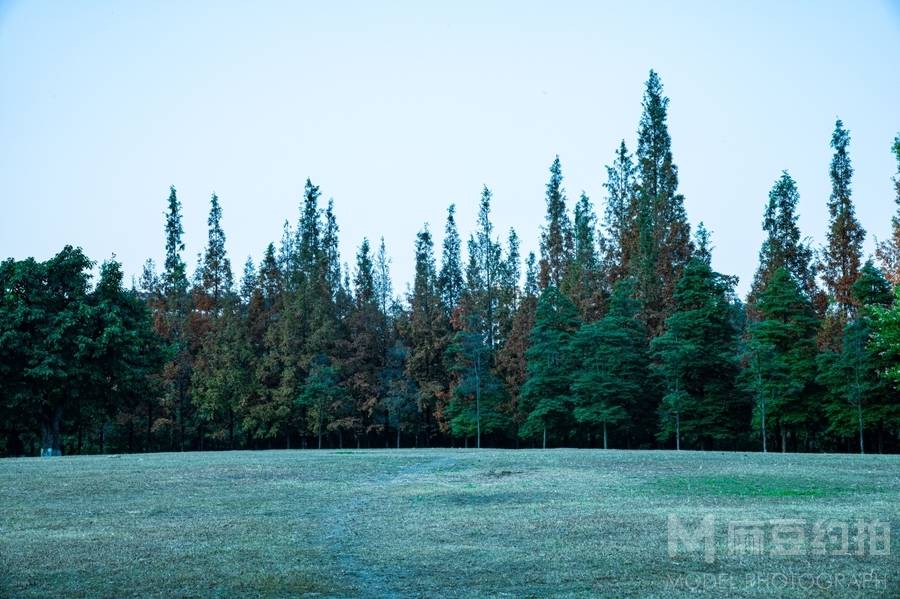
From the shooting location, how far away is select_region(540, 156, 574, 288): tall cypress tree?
7006cm

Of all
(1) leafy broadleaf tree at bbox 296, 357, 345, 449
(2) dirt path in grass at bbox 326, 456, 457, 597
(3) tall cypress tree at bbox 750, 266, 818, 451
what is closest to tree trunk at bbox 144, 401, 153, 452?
(1) leafy broadleaf tree at bbox 296, 357, 345, 449

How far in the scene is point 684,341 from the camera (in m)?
51.2

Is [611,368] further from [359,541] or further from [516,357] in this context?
[359,541]

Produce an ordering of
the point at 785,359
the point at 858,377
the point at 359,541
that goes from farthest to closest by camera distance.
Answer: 1. the point at 785,359
2. the point at 858,377
3. the point at 359,541

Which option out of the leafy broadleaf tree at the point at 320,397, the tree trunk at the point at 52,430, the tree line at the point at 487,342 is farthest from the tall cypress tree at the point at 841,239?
the tree trunk at the point at 52,430

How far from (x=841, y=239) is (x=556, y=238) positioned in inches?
895

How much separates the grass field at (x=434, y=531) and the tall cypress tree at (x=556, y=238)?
44.2 m

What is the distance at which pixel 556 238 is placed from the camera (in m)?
71.4

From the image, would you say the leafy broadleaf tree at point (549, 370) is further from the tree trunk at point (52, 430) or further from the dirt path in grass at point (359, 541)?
the dirt path in grass at point (359, 541)

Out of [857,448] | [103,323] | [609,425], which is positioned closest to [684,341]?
[609,425]

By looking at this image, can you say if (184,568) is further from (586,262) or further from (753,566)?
(586,262)

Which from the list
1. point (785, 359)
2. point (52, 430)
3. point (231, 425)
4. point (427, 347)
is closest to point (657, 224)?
point (785, 359)

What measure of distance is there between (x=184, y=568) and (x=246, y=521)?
4.72m

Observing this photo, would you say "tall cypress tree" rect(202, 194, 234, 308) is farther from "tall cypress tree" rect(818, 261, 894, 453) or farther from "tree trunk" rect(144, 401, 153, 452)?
"tall cypress tree" rect(818, 261, 894, 453)
